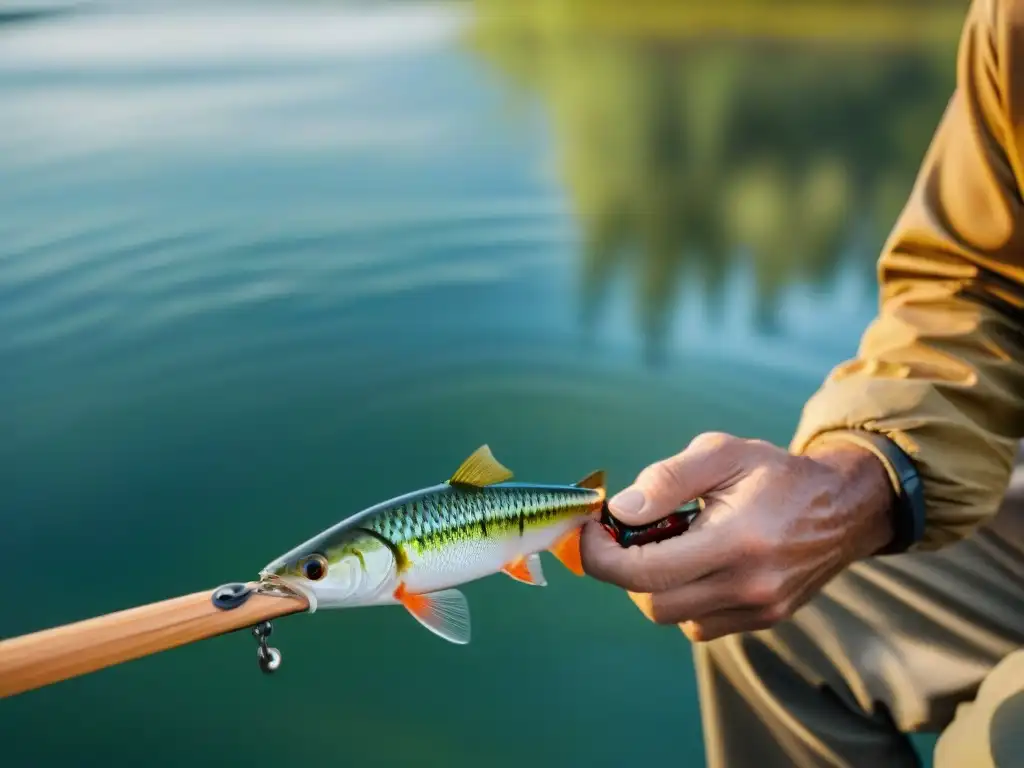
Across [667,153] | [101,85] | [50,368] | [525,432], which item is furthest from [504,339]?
[101,85]

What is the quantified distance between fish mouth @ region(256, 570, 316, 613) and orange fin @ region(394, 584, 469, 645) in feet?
0.25

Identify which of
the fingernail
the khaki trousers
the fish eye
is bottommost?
the khaki trousers

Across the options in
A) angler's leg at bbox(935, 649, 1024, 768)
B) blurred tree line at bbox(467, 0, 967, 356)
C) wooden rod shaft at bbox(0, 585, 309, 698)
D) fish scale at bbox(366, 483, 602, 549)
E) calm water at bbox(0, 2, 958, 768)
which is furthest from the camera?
blurred tree line at bbox(467, 0, 967, 356)

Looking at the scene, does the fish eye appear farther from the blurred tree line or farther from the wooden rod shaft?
the blurred tree line

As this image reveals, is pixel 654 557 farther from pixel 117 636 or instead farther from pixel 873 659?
pixel 117 636

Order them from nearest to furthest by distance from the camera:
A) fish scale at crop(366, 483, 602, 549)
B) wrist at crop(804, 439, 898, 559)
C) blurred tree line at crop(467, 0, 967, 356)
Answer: fish scale at crop(366, 483, 602, 549) < wrist at crop(804, 439, 898, 559) < blurred tree line at crop(467, 0, 967, 356)

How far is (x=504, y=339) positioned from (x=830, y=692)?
1617 millimetres

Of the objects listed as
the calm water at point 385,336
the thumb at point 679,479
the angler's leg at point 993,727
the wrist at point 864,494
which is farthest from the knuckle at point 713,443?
the calm water at point 385,336

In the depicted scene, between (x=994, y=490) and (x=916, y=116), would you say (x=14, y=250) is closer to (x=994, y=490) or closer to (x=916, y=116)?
(x=994, y=490)

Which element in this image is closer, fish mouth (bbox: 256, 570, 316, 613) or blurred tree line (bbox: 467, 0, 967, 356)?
fish mouth (bbox: 256, 570, 316, 613)

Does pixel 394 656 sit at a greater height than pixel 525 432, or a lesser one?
lesser

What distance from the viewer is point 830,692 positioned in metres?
1.22

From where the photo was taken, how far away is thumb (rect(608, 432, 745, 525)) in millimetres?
970

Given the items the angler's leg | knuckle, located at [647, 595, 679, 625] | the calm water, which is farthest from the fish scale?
the calm water
